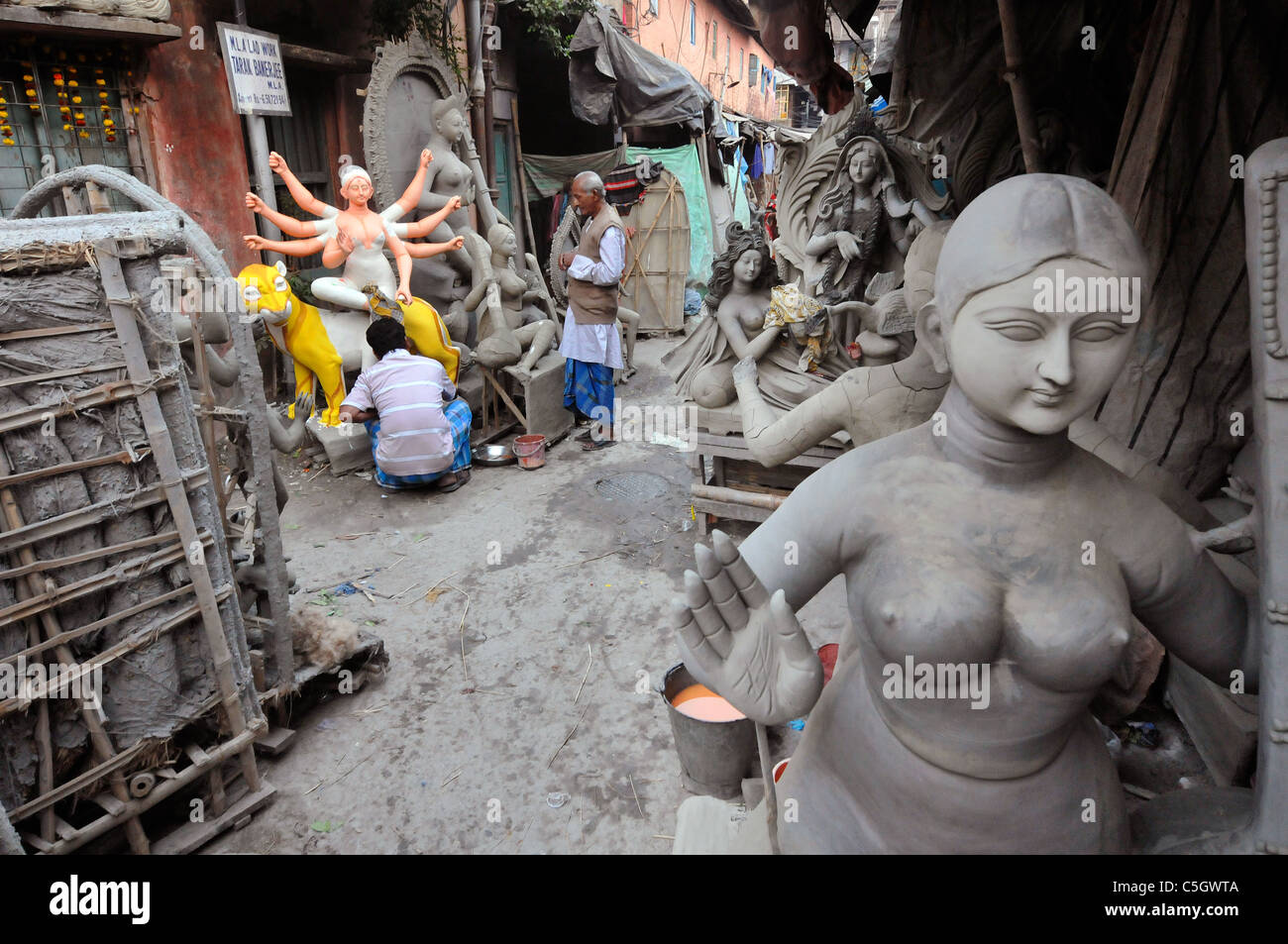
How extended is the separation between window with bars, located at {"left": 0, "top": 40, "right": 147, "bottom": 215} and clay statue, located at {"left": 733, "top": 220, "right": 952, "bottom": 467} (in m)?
5.49

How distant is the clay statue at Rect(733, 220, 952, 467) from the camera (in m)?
2.71

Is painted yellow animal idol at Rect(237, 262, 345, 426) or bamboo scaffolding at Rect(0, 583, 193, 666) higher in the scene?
painted yellow animal idol at Rect(237, 262, 345, 426)

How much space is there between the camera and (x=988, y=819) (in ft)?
5.28

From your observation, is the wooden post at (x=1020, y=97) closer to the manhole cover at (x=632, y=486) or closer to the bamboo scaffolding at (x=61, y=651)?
the manhole cover at (x=632, y=486)

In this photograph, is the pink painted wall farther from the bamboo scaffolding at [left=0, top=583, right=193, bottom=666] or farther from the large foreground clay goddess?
the large foreground clay goddess

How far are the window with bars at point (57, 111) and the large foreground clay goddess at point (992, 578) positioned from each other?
6.23m

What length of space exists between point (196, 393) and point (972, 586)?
3153 millimetres

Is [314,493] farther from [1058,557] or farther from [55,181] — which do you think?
[1058,557]

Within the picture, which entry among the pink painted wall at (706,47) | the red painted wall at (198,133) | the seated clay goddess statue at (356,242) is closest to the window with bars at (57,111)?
the red painted wall at (198,133)

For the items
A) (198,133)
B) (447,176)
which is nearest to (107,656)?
(198,133)

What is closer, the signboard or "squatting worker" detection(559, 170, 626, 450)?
the signboard

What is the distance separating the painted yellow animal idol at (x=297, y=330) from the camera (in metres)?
6.27

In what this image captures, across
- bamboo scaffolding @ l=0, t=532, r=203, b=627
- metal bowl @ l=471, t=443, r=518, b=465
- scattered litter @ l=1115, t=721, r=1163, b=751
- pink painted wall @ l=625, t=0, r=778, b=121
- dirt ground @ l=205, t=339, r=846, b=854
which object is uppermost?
pink painted wall @ l=625, t=0, r=778, b=121

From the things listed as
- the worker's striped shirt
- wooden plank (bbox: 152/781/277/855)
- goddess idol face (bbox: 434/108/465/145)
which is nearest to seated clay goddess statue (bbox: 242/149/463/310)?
goddess idol face (bbox: 434/108/465/145)
